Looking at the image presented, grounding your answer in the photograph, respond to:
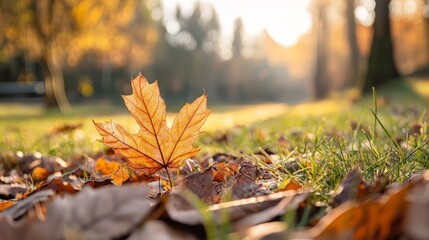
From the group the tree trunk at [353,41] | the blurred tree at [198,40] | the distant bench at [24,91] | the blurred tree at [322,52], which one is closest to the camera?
the tree trunk at [353,41]

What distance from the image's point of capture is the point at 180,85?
60.8m

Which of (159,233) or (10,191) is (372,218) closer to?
(159,233)

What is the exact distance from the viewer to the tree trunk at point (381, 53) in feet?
49.8

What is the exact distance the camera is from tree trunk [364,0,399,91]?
1519 cm

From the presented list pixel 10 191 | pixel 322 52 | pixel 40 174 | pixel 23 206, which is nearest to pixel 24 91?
pixel 322 52

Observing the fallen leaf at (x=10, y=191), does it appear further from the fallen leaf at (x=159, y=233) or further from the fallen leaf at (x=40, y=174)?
the fallen leaf at (x=159, y=233)

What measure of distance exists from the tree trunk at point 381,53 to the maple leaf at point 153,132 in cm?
1451

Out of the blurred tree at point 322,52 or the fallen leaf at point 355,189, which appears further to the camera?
the blurred tree at point 322,52

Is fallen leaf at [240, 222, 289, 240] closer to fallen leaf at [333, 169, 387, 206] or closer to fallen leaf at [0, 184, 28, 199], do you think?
fallen leaf at [333, 169, 387, 206]

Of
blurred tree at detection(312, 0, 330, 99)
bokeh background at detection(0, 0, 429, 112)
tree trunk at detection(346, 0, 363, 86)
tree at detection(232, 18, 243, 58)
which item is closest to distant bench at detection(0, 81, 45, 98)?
bokeh background at detection(0, 0, 429, 112)

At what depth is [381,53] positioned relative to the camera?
50.1 feet

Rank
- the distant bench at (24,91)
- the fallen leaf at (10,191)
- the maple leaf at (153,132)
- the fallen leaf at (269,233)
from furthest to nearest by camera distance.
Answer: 1. the distant bench at (24,91)
2. the fallen leaf at (10,191)
3. the maple leaf at (153,132)
4. the fallen leaf at (269,233)

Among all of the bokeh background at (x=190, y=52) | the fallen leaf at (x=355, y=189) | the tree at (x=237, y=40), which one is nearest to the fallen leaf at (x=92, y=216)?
the fallen leaf at (x=355, y=189)

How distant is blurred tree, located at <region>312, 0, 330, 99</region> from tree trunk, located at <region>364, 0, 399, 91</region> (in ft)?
34.0
